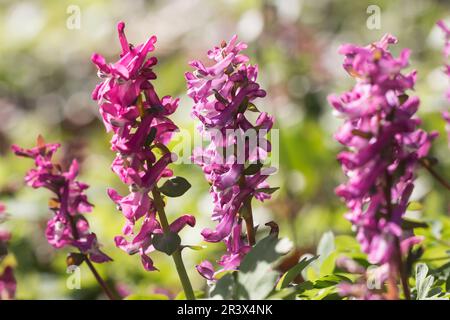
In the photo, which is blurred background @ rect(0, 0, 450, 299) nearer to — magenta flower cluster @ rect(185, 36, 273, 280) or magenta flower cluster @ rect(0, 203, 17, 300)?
magenta flower cluster @ rect(0, 203, 17, 300)

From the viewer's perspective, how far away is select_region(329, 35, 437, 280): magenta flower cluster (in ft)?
4.88

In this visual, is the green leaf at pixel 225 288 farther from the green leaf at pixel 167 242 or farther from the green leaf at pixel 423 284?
the green leaf at pixel 423 284

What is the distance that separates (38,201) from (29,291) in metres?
0.64

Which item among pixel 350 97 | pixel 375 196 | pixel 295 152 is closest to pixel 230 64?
pixel 350 97

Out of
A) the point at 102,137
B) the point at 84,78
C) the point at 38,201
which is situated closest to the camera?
the point at 38,201

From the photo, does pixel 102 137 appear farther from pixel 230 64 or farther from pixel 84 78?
pixel 230 64

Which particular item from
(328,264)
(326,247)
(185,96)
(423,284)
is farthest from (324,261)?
(185,96)

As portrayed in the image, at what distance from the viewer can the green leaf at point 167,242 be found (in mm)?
1809

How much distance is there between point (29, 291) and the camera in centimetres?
359

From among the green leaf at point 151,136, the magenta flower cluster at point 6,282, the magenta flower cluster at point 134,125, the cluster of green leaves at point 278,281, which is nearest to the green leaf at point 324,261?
the cluster of green leaves at point 278,281

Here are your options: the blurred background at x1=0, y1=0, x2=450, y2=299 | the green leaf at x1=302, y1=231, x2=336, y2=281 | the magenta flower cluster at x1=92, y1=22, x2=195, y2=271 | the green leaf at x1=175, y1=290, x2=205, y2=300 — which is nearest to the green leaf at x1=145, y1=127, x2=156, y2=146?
the magenta flower cluster at x1=92, y1=22, x2=195, y2=271

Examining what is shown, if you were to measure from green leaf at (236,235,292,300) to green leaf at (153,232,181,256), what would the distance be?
0.23 metres

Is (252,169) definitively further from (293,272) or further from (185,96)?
(185,96)
